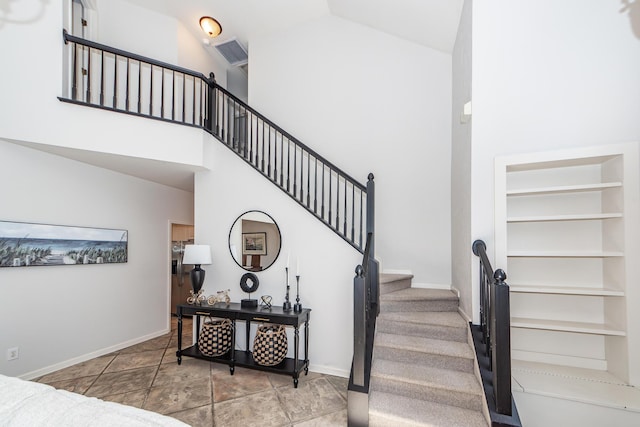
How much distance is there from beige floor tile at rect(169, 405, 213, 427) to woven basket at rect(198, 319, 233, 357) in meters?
0.87

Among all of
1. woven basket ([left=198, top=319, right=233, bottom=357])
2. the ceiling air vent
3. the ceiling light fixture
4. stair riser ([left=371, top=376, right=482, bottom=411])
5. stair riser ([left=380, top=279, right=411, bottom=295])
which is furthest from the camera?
the ceiling air vent

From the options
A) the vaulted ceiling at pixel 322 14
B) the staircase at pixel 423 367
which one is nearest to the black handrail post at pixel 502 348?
the staircase at pixel 423 367

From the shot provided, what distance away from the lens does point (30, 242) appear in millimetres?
3328

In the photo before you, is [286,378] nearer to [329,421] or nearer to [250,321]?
[250,321]

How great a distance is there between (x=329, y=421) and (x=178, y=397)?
149cm

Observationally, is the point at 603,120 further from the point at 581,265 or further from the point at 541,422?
the point at 541,422

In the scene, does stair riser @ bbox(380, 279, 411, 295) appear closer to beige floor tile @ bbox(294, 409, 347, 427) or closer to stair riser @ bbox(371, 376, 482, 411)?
stair riser @ bbox(371, 376, 482, 411)

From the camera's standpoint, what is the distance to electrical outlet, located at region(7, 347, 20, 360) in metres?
3.13

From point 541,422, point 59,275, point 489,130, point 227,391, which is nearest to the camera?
point 541,422

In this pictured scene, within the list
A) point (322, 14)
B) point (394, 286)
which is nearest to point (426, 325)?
point (394, 286)

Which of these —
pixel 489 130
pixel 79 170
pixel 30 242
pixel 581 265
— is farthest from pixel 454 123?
pixel 30 242

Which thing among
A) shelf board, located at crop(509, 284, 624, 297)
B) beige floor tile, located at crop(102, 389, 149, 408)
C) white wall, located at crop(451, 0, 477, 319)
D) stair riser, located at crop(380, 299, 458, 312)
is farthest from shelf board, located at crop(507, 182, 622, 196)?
beige floor tile, located at crop(102, 389, 149, 408)

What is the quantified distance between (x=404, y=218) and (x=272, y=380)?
2.59m

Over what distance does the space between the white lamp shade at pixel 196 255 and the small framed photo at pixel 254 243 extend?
0.47m
